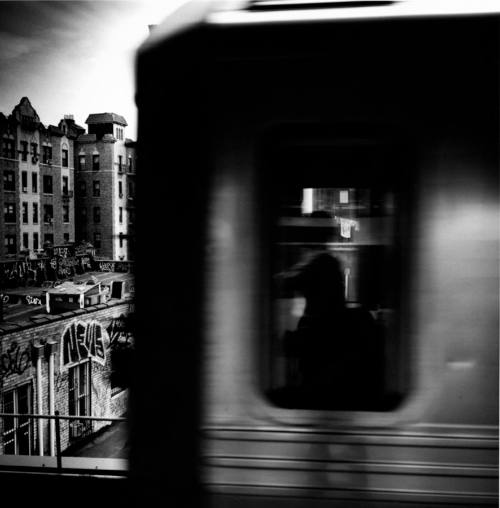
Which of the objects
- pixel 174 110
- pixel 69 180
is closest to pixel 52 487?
pixel 174 110

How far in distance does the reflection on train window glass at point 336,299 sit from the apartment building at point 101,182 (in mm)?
58840

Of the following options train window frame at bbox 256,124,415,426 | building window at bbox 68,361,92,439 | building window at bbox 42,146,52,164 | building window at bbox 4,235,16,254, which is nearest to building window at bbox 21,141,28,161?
building window at bbox 42,146,52,164

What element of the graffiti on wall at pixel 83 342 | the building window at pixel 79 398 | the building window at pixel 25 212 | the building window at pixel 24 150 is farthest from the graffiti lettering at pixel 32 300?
the building window at pixel 24 150

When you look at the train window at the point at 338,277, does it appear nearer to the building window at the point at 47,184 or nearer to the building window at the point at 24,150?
the building window at the point at 24,150

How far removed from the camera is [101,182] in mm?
60219

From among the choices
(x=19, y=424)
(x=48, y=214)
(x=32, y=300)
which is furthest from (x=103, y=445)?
(x=48, y=214)

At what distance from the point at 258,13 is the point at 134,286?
1.21 meters

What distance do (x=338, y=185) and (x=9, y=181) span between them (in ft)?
179

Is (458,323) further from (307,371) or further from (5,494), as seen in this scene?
(5,494)

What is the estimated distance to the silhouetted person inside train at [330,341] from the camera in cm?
208

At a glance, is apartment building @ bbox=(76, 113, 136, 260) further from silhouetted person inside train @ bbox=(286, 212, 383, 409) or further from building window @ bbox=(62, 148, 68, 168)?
silhouetted person inside train @ bbox=(286, 212, 383, 409)

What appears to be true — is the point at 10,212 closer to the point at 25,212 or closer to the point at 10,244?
the point at 25,212

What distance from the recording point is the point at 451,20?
6.65 ft

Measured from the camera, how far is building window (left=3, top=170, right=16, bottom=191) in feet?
165
